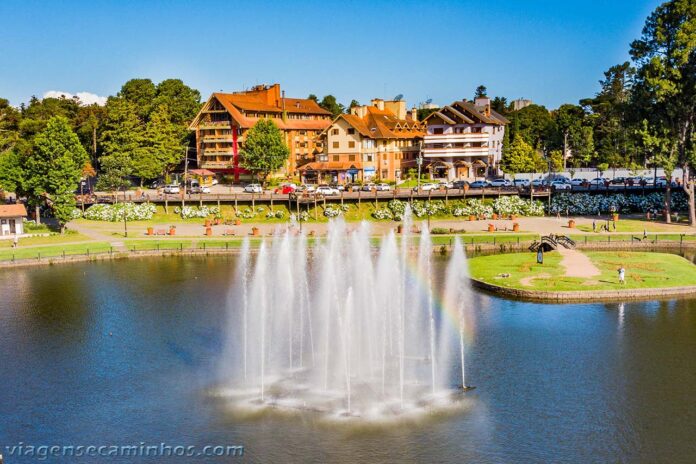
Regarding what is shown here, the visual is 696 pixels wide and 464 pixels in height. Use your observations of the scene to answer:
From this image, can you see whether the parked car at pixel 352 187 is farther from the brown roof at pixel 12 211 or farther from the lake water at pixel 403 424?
the lake water at pixel 403 424

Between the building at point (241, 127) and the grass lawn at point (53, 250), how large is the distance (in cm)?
4666

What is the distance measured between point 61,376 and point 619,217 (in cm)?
8112

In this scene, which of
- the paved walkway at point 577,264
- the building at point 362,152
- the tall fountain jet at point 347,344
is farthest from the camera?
the building at point 362,152

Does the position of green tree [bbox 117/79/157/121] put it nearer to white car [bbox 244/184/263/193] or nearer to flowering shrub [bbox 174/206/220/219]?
white car [bbox 244/184/263/193]

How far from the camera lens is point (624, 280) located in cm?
6112

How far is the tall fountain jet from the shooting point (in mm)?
38250

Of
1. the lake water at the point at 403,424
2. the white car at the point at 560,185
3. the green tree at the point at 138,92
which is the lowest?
the lake water at the point at 403,424

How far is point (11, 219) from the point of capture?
90.6 m

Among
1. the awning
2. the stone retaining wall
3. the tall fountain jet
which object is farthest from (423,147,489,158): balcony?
the stone retaining wall

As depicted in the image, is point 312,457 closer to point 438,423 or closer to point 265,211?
point 438,423

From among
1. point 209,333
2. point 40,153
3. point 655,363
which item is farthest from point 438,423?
point 40,153

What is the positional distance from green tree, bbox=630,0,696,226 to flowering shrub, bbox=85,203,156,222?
7088 cm

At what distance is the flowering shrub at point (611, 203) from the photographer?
102438 mm

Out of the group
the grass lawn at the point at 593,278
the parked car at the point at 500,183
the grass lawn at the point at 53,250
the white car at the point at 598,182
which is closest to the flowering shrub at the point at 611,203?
the white car at the point at 598,182
